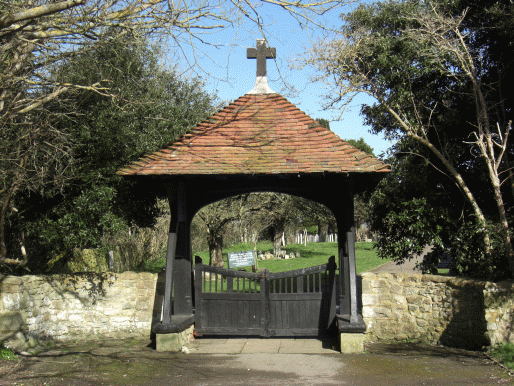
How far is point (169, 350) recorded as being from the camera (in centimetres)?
762

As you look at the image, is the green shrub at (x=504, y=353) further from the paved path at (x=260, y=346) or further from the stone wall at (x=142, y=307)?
the paved path at (x=260, y=346)

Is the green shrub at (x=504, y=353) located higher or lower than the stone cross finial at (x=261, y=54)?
lower

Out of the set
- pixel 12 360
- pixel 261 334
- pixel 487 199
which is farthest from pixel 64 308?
pixel 487 199

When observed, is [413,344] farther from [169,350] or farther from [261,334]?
[169,350]

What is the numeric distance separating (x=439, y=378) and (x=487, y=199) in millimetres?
4727

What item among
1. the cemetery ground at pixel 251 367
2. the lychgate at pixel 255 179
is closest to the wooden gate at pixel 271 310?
the lychgate at pixel 255 179

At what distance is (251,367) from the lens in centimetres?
680

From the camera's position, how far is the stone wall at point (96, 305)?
8412mm

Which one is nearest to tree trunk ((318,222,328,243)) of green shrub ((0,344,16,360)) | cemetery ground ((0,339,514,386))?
cemetery ground ((0,339,514,386))

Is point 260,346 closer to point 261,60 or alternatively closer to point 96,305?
point 96,305

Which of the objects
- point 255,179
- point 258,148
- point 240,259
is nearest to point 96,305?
point 255,179

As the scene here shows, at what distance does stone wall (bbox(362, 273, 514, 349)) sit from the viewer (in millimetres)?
7145

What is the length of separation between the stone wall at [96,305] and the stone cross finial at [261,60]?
4.10 metres

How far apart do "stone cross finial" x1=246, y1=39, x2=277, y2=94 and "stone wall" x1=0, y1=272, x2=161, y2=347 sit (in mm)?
4105
